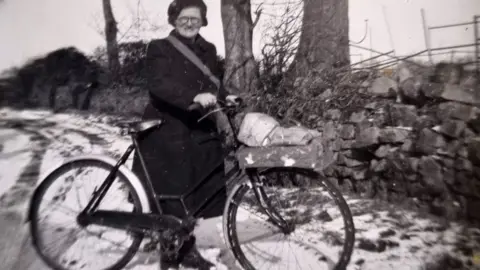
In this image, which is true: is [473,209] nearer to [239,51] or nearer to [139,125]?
[239,51]

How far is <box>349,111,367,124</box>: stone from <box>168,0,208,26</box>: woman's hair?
895mm

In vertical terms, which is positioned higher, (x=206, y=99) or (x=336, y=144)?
(x=206, y=99)

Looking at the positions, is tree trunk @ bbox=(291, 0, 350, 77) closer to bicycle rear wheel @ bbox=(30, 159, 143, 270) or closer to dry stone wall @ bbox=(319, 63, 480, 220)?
dry stone wall @ bbox=(319, 63, 480, 220)

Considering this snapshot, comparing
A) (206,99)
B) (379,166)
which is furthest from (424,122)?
(206,99)

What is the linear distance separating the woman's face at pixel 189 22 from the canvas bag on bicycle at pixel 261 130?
2.4 inches

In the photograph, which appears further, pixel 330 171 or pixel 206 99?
pixel 330 171

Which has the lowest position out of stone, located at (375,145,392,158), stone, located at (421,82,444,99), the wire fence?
stone, located at (375,145,392,158)

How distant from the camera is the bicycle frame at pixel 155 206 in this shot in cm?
183

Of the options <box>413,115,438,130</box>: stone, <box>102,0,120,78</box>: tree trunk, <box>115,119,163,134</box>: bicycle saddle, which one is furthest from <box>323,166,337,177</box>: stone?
<box>102,0,120,78</box>: tree trunk

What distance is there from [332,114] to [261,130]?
1.36 feet

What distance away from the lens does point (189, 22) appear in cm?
190

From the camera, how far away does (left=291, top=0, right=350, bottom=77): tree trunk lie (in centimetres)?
191

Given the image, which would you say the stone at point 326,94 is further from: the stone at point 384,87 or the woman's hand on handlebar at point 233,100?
the woman's hand on handlebar at point 233,100

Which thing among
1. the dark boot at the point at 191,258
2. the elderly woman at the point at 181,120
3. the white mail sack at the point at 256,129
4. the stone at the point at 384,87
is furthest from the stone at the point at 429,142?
the dark boot at the point at 191,258
